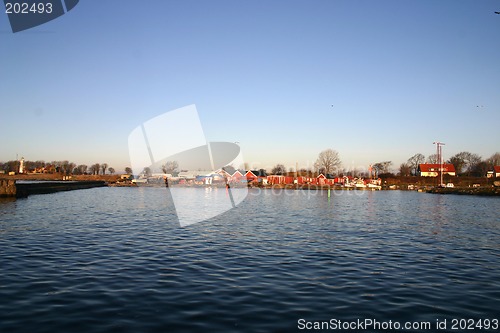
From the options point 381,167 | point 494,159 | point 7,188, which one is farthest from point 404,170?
point 7,188

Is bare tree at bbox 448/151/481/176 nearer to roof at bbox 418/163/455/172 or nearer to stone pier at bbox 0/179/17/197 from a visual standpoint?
roof at bbox 418/163/455/172

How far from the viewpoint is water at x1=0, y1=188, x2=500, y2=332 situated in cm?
984

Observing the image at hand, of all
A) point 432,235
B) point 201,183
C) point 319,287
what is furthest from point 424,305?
point 201,183

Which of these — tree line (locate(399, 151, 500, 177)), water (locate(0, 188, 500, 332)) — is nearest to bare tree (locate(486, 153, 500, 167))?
tree line (locate(399, 151, 500, 177))

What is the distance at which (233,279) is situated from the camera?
13.6 meters

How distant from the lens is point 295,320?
9.72 m

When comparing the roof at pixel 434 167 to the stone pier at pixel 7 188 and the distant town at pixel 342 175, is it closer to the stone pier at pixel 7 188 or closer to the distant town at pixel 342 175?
the distant town at pixel 342 175

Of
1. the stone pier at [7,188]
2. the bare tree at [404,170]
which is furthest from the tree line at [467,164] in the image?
the stone pier at [7,188]

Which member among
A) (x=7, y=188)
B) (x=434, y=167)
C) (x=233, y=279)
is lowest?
(x=233, y=279)

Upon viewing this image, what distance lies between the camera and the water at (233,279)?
984 centimetres

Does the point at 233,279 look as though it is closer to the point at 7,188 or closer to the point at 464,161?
the point at 7,188

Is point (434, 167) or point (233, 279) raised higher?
point (434, 167)

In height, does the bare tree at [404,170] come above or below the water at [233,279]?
above

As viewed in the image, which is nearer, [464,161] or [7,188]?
[7,188]
